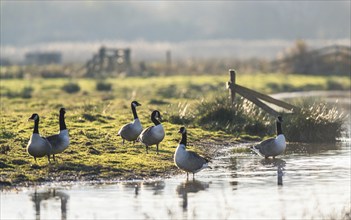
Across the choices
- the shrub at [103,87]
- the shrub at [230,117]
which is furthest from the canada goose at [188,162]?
the shrub at [103,87]

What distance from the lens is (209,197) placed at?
19609mm

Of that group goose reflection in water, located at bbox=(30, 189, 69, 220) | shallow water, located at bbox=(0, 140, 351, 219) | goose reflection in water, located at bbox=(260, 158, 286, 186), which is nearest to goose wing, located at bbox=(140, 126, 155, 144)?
shallow water, located at bbox=(0, 140, 351, 219)

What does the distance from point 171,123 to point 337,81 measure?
120 ft

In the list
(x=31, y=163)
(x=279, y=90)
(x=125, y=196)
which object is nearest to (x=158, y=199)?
(x=125, y=196)

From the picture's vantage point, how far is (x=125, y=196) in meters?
19.8

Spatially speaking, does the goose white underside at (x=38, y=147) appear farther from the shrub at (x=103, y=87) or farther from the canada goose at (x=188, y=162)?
the shrub at (x=103, y=87)

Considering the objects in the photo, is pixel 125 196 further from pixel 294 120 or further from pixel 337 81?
pixel 337 81

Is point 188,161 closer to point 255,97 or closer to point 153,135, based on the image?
point 153,135

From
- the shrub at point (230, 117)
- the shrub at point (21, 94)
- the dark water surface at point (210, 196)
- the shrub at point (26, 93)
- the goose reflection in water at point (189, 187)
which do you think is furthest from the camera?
the shrub at point (21, 94)

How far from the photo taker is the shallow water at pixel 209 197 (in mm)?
17703

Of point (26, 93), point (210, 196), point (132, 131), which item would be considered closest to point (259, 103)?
point (132, 131)

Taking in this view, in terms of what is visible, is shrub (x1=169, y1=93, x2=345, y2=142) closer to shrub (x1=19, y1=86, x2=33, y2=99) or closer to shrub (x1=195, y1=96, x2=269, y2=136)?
shrub (x1=195, y1=96, x2=269, y2=136)

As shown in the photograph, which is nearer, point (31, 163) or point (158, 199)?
point (158, 199)

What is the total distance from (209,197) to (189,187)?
160 cm
